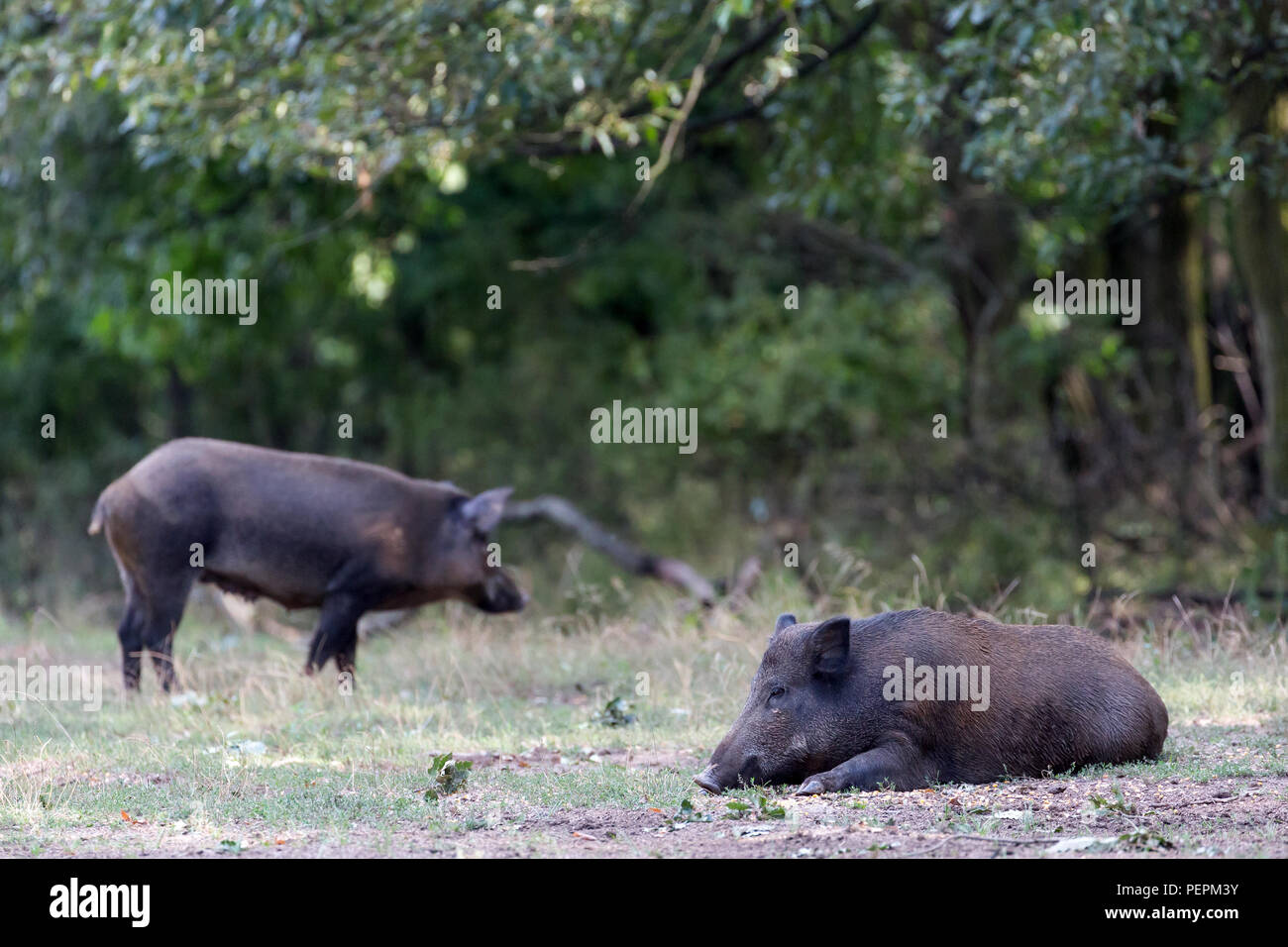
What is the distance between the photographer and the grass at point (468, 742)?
6359 mm

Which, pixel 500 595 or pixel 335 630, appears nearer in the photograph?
pixel 335 630

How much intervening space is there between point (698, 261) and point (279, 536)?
11071 mm

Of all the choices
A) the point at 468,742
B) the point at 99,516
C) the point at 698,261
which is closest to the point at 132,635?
the point at 99,516

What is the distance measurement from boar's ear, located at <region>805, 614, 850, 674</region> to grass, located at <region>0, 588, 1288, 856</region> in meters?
0.70

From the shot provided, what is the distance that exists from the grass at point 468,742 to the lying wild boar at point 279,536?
1.54ft

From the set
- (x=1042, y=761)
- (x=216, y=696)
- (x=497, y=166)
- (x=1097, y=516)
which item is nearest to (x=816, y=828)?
(x=1042, y=761)

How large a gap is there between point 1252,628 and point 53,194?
13.4 m

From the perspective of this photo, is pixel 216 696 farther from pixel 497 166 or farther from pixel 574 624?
pixel 497 166

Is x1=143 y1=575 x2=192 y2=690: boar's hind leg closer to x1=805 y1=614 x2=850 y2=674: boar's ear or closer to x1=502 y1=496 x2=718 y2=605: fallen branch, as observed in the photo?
x1=805 y1=614 x2=850 y2=674: boar's ear

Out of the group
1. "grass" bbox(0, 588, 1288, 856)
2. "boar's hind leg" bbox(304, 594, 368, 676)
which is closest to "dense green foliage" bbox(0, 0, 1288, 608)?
"grass" bbox(0, 588, 1288, 856)

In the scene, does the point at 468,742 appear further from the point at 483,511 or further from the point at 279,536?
the point at 483,511

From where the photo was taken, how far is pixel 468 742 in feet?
28.0

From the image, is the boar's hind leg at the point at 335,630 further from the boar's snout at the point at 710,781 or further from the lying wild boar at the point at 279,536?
the boar's snout at the point at 710,781

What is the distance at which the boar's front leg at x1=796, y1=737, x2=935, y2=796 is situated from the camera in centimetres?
679
